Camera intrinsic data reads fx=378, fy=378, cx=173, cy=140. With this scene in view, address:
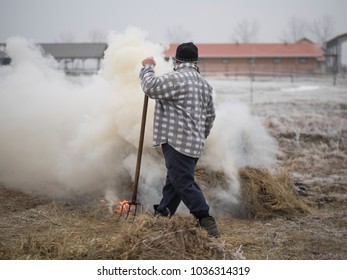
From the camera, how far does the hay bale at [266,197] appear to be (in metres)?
4.89

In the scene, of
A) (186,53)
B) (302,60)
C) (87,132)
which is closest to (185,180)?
(186,53)

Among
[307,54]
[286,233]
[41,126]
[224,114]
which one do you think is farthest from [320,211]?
[307,54]

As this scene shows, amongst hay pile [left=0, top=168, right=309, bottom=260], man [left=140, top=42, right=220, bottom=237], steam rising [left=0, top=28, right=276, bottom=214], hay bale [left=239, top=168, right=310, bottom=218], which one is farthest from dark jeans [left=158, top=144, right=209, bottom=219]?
hay bale [left=239, top=168, right=310, bottom=218]

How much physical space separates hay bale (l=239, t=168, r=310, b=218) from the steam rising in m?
0.17

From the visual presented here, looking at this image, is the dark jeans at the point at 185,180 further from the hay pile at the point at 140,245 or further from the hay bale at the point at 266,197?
the hay bale at the point at 266,197

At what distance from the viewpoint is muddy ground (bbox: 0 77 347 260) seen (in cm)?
319

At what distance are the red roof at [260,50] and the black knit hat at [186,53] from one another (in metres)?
39.5

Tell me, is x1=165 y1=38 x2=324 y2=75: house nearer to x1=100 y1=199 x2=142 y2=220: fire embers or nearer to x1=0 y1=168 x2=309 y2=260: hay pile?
x1=0 y1=168 x2=309 y2=260: hay pile

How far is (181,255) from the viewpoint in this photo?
3156 millimetres

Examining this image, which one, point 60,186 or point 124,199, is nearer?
point 124,199

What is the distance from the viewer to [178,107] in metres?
3.65

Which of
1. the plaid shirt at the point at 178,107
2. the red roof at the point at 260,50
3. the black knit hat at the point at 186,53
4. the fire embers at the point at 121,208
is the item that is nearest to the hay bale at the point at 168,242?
the plaid shirt at the point at 178,107

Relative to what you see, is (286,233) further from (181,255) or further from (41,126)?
(41,126)

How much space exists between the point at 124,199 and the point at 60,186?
108 centimetres
